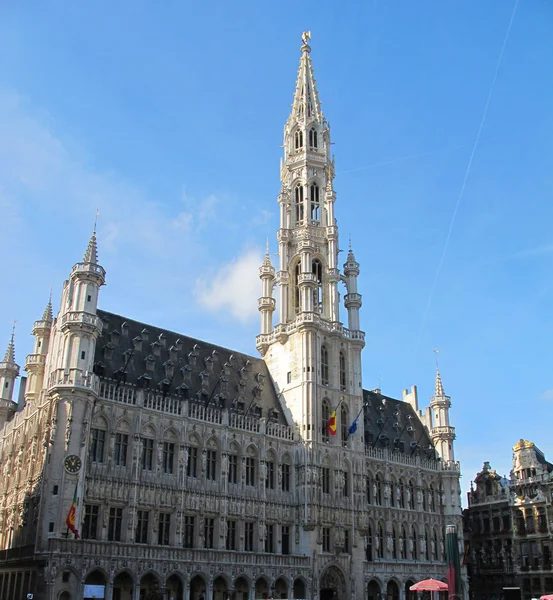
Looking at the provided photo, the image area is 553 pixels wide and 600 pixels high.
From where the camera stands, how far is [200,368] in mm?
63125

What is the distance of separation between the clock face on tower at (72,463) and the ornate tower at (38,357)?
42.8 feet

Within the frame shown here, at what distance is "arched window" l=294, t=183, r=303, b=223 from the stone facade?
37565 millimetres

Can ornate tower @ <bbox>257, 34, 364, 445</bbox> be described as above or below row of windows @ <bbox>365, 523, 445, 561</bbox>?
above

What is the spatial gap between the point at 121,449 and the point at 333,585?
24.0m

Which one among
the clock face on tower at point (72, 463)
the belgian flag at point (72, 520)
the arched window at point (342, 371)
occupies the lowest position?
the belgian flag at point (72, 520)

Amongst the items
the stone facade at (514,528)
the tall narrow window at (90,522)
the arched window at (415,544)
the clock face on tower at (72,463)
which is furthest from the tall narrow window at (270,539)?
the stone facade at (514,528)

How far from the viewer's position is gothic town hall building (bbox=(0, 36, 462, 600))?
47.8m

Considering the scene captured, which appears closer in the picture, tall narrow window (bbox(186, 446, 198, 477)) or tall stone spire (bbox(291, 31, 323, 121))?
tall narrow window (bbox(186, 446, 198, 477))

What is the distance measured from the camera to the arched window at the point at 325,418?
64625 mm

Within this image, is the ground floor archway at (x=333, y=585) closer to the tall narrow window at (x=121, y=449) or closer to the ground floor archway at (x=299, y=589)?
the ground floor archway at (x=299, y=589)

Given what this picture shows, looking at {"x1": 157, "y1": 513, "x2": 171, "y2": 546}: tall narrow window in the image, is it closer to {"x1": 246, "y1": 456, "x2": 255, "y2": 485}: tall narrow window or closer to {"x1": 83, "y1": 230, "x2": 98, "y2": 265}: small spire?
{"x1": 246, "y1": 456, "x2": 255, "y2": 485}: tall narrow window

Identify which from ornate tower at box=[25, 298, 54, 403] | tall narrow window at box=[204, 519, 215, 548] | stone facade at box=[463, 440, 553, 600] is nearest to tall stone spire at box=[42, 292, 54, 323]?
ornate tower at box=[25, 298, 54, 403]

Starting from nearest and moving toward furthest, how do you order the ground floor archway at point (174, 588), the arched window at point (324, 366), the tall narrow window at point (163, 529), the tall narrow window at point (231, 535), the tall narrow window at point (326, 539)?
the ground floor archway at point (174, 588) → the tall narrow window at point (163, 529) → the tall narrow window at point (231, 535) → the tall narrow window at point (326, 539) → the arched window at point (324, 366)

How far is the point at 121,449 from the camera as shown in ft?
168
